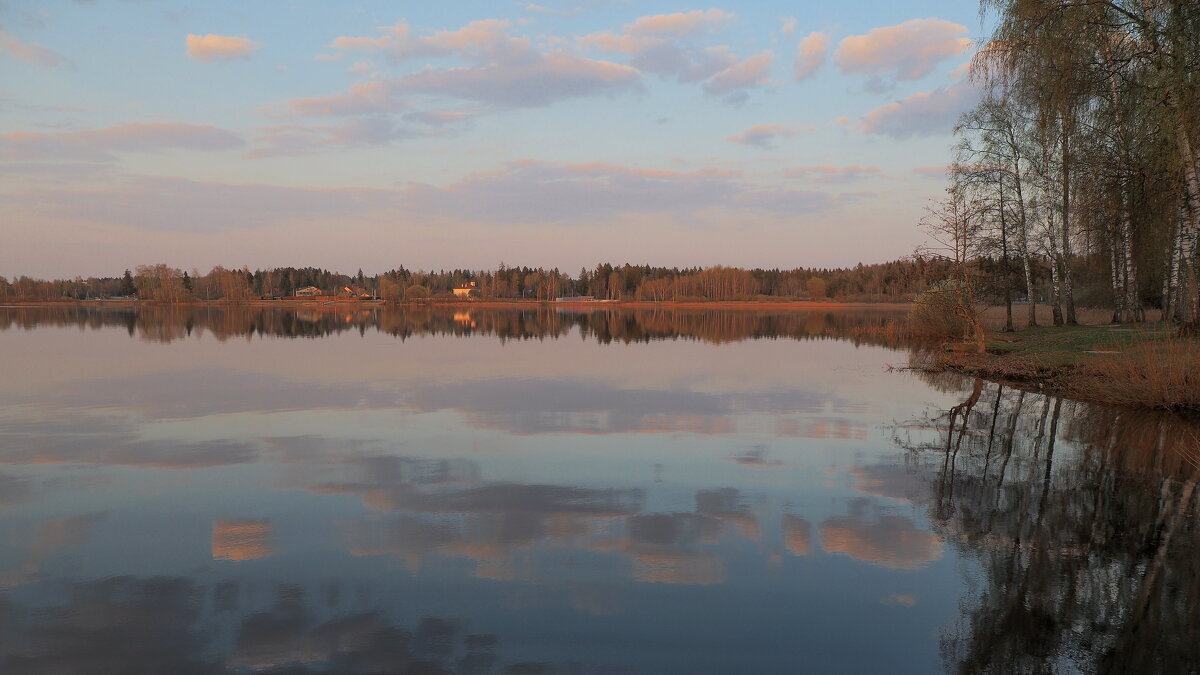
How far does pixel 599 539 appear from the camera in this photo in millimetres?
9219

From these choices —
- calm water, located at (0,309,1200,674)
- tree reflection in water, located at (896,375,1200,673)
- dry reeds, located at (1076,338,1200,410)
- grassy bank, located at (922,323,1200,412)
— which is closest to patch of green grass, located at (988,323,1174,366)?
grassy bank, located at (922,323,1200,412)

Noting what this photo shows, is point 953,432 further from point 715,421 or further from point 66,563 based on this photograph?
point 66,563

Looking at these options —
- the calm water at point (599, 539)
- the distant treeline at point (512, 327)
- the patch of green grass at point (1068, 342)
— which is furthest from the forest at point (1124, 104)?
the distant treeline at point (512, 327)

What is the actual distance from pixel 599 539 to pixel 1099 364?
18.0 meters

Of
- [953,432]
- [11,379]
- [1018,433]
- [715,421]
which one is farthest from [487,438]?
[11,379]

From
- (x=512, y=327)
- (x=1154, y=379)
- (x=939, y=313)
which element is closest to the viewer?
(x=1154, y=379)

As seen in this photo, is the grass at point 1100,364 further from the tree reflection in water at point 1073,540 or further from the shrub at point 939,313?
the shrub at point 939,313

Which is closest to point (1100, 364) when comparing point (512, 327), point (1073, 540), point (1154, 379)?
point (1154, 379)

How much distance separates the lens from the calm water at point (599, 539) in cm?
646

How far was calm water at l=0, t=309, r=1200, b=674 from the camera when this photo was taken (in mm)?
6461

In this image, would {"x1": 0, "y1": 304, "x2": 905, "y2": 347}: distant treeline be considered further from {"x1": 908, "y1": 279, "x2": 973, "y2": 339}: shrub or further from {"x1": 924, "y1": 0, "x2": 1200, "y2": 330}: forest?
{"x1": 924, "y1": 0, "x2": 1200, "y2": 330}: forest

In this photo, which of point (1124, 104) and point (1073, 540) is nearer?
point (1073, 540)

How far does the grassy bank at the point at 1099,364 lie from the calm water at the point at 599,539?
83 cm

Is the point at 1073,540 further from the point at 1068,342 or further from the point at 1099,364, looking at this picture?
the point at 1068,342
